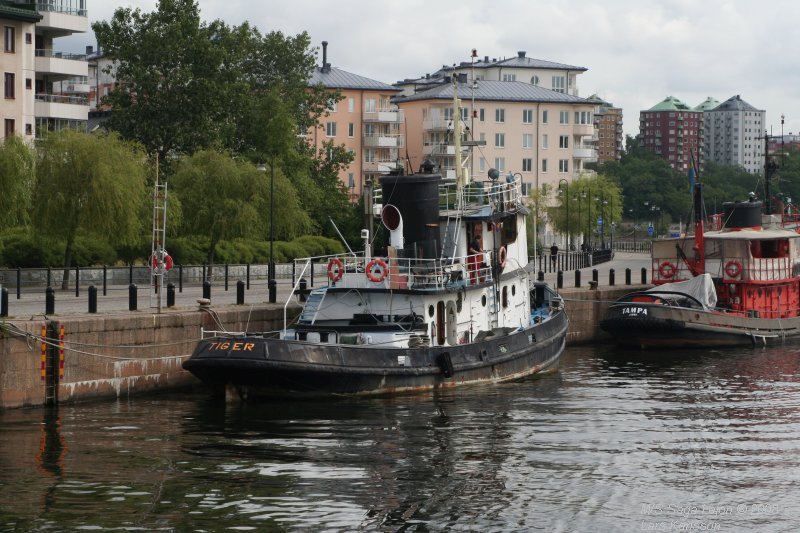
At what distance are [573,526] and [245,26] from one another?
192 ft

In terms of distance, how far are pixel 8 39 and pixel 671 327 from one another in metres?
36.7

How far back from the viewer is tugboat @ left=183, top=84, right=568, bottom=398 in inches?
1163

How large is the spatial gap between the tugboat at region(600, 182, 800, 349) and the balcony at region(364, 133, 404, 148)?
66.7 meters

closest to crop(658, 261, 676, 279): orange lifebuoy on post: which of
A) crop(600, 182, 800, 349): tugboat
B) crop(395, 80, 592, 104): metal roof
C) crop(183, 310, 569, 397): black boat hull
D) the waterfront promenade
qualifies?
crop(600, 182, 800, 349): tugboat

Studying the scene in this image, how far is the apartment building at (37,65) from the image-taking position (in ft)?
220

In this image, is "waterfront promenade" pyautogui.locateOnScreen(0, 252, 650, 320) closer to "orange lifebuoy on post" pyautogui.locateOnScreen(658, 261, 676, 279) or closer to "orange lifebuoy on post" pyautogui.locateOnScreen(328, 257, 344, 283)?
"orange lifebuoy on post" pyautogui.locateOnScreen(658, 261, 676, 279)

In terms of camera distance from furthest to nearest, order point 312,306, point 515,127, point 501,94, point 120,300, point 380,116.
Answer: point 515,127 < point 501,94 < point 380,116 < point 120,300 < point 312,306

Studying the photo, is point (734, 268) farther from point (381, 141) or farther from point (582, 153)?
point (582, 153)

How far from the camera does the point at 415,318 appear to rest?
106 ft

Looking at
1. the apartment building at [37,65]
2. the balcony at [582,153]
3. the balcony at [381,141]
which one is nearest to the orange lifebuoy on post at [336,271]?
the apartment building at [37,65]

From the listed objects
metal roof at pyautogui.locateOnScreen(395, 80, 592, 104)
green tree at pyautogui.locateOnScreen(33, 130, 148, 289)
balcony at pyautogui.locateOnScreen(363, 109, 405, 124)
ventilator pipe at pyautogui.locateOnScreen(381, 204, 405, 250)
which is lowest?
ventilator pipe at pyautogui.locateOnScreen(381, 204, 405, 250)

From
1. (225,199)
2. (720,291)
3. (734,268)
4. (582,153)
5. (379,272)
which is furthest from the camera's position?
(582,153)

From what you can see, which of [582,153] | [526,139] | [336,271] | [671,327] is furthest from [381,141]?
[336,271]

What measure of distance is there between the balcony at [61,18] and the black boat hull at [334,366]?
141ft
